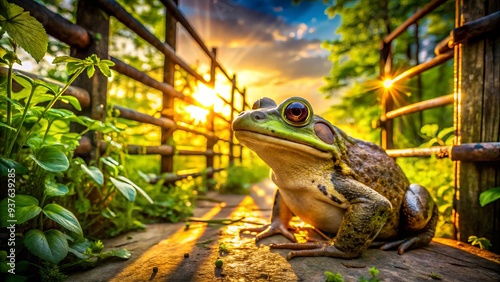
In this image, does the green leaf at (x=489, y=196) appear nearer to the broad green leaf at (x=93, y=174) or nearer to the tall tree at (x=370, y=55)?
the broad green leaf at (x=93, y=174)

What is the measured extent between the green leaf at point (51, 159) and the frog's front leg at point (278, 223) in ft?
3.81

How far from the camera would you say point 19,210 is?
3.51 feet

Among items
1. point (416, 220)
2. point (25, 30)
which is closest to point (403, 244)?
point (416, 220)

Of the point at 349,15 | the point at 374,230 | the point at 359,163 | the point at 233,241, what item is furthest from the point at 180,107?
the point at 349,15

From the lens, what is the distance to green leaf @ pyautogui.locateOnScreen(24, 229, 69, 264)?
1.04m

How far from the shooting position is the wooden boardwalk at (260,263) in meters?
1.21

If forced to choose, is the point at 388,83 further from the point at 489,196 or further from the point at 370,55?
the point at 370,55

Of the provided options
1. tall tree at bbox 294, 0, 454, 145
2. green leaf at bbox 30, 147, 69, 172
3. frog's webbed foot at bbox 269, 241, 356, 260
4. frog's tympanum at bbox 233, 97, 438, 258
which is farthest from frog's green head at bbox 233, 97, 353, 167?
tall tree at bbox 294, 0, 454, 145

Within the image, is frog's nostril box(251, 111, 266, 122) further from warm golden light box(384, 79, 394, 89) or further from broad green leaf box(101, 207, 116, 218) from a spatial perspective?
warm golden light box(384, 79, 394, 89)

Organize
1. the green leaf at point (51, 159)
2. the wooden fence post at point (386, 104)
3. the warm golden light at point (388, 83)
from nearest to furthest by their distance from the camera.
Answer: the green leaf at point (51, 159), the warm golden light at point (388, 83), the wooden fence post at point (386, 104)

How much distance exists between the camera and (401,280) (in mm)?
1208

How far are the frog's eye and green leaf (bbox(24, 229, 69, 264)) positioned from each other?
1.22 m

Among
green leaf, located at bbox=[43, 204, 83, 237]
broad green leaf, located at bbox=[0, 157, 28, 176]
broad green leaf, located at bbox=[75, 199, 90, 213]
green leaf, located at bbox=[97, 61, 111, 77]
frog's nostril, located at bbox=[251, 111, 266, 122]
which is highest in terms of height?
green leaf, located at bbox=[97, 61, 111, 77]

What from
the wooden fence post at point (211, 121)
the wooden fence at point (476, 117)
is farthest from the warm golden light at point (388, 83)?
the wooden fence post at point (211, 121)
